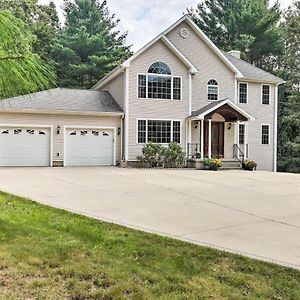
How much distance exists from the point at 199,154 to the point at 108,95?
21.2ft

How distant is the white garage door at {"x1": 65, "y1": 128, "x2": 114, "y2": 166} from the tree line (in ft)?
29.6

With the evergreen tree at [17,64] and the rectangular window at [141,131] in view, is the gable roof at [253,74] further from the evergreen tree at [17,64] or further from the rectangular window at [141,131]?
the evergreen tree at [17,64]

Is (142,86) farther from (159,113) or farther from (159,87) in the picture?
(159,113)

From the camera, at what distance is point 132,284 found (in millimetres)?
Result: 3643

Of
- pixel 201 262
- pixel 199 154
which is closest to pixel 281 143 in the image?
pixel 199 154

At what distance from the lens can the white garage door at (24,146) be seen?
18.1m

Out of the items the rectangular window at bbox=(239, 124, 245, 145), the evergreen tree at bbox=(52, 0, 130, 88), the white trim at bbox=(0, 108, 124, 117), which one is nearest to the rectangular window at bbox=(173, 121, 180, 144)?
the white trim at bbox=(0, 108, 124, 117)

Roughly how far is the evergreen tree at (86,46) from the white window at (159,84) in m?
10.9

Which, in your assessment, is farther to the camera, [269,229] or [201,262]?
[269,229]

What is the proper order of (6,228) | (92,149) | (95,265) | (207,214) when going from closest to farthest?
1. (95,265)
2. (6,228)
3. (207,214)
4. (92,149)

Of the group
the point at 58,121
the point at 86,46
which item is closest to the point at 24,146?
the point at 58,121

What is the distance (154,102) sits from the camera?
20.2 m

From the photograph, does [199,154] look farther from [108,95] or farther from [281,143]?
[281,143]

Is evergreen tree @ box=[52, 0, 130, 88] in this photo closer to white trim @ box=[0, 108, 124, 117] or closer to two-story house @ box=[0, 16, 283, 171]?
two-story house @ box=[0, 16, 283, 171]
